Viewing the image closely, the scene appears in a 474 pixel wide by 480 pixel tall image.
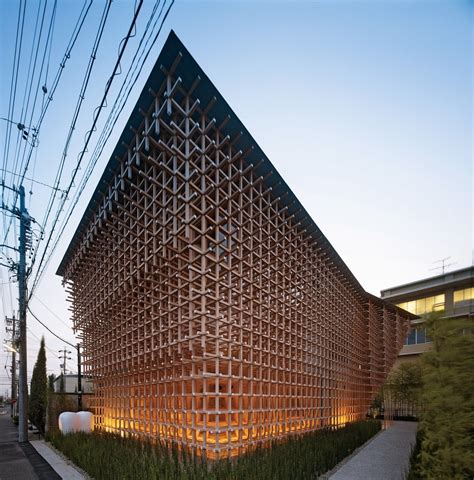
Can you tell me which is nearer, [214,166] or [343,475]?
[343,475]

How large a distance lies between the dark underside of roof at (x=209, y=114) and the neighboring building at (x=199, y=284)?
32 mm

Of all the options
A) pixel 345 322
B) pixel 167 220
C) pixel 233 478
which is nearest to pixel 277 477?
pixel 233 478

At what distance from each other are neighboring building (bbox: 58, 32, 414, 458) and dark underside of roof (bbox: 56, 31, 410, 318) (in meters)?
0.03

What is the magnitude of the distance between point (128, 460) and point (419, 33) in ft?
30.1

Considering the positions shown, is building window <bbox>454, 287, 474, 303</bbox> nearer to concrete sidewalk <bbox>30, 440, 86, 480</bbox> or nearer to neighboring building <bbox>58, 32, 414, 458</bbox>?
neighboring building <bbox>58, 32, 414, 458</bbox>

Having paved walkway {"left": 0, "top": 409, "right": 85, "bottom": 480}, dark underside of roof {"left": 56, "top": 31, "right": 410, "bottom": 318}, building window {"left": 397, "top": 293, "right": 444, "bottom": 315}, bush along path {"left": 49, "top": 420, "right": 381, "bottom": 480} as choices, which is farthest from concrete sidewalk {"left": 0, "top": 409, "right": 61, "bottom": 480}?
building window {"left": 397, "top": 293, "right": 444, "bottom": 315}

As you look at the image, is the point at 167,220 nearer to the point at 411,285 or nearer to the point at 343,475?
the point at 343,475

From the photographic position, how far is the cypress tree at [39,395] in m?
16.2

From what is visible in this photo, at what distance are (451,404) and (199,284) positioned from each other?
5803 millimetres

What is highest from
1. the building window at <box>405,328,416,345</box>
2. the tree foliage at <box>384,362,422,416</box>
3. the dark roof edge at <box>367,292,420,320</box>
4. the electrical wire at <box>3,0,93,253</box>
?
the electrical wire at <box>3,0,93,253</box>

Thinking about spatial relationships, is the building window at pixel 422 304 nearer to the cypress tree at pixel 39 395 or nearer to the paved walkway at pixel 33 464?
the cypress tree at pixel 39 395

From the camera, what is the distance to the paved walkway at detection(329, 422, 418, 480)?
8.45 metres

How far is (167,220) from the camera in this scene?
926cm

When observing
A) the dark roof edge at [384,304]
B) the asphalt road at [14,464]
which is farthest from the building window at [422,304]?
the asphalt road at [14,464]
